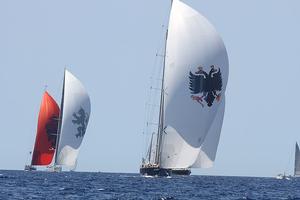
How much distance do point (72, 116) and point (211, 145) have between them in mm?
31573

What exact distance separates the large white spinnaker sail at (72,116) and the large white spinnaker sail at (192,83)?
33.3m

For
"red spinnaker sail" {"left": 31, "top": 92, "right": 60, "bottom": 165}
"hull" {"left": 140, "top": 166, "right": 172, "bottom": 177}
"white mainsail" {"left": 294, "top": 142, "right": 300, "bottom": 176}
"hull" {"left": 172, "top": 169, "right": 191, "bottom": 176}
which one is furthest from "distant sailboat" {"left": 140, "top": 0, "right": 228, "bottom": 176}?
"white mainsail" {"left": 294, "top": 142, "right": 300, "bottom": 176}

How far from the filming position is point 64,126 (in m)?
133

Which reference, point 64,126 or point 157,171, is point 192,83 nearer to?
point 157,171

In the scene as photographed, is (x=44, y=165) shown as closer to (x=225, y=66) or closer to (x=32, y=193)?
(x=225, y=66)

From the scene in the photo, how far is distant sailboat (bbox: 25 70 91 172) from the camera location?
131875 mm

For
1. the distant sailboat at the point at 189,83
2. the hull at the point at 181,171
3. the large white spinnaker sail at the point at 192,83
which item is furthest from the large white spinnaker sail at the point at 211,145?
the hull at the point at 181,171

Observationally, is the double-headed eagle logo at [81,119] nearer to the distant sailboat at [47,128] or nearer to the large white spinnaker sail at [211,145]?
the distant sailboat at [47,128]

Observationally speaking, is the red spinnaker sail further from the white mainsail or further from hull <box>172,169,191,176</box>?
the white mainsail

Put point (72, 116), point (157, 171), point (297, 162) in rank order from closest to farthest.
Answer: point (157, 171), point (72, 116), point (297, 162)

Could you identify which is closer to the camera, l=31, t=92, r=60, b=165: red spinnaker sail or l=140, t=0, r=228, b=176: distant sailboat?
l=140, t=0, r=228, b=176: distant sailboat

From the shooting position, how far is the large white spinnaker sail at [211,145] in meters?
103

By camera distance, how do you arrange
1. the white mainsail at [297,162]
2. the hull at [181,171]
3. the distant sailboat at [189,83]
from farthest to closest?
1. the white mainsail at [297,162]
2. the hull at [181,171]
3. the distant sailboat at [189,83]

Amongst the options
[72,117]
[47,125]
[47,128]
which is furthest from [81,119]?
[47,128]
